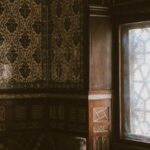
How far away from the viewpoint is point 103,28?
18.4ft

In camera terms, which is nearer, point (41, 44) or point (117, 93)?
point (117, 93)

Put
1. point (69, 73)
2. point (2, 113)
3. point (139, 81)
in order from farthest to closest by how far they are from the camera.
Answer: point (69, 73)
point (2, 113)
point (139, 81)

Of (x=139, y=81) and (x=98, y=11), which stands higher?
(x=98, y=11)

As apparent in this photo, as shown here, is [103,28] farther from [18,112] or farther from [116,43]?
[18,112]

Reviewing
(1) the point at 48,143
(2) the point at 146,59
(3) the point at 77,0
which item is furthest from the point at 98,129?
(3) the point at 77,0

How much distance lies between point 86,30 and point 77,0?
1.46 ft

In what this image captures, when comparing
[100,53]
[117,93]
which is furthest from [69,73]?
[117,93]

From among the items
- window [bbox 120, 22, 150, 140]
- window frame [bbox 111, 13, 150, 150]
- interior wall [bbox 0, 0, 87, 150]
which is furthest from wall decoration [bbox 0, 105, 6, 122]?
window [bbox 120, 22, 150, 140]

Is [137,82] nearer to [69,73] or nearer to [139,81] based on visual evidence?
[139,81]

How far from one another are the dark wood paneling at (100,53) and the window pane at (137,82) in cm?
25

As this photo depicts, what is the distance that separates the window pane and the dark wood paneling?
0.25 meters

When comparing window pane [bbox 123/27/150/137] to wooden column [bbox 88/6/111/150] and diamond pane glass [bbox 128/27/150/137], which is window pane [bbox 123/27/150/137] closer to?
diamond pane glass [bbox 128/27/150/137]

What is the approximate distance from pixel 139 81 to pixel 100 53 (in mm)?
643

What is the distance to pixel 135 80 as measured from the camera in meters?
5.43
